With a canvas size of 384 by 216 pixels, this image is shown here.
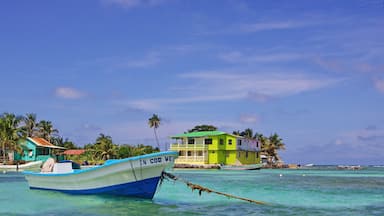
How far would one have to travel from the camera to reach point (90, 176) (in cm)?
1797

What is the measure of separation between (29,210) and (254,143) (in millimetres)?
51861

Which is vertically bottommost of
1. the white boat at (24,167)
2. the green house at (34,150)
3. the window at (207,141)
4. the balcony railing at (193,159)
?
the white boat at (24,167)

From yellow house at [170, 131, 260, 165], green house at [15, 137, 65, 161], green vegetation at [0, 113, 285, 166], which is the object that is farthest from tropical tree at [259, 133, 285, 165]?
green house at [15, 137, 65, 161]

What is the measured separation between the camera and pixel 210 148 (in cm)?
5809

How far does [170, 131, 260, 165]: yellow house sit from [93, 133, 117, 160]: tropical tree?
31.9 ft

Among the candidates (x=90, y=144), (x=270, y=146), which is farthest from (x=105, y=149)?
(x=270, y=146)

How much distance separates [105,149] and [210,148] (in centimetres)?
1594

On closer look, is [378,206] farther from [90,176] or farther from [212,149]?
[212,149]

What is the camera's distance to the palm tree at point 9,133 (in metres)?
54.9

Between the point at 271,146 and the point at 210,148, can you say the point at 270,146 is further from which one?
the point at 210,148

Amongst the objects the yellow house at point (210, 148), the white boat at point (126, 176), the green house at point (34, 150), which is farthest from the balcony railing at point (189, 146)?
the white boat at point (126, 176)

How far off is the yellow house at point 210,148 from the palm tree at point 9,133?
20.1 meters

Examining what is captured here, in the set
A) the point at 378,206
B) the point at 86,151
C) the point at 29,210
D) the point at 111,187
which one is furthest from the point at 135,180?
the point at 86,151

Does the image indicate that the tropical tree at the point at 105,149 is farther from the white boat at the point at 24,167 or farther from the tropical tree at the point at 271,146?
the tropical tree at the point at 271,146
